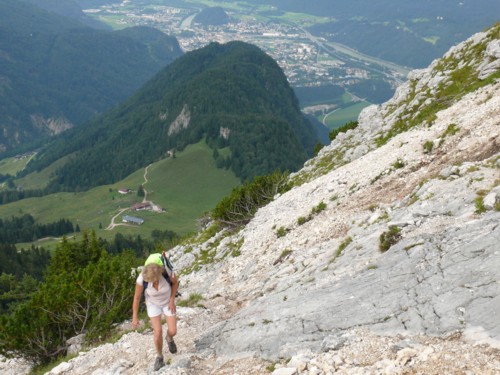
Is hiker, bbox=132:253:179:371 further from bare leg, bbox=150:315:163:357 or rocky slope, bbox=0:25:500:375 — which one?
rocky slope, bbox=0:25:500:375

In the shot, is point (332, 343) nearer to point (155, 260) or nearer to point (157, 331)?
point (157, 331)

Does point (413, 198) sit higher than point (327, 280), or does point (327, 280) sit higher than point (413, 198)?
point (413, 198)

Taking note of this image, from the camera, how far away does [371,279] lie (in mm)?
16000

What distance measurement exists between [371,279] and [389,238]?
2.83m

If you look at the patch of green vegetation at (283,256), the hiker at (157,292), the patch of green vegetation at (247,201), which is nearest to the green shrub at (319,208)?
the patch of green vegetation at (283,256)

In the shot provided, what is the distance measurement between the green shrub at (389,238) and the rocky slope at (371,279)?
2.9 inches

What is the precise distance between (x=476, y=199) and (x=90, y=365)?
19040mm

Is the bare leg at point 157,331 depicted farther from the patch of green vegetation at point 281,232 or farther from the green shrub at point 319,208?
the green shrub at point 319,208

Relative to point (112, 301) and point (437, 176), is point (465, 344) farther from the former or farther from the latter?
point (112, 301)

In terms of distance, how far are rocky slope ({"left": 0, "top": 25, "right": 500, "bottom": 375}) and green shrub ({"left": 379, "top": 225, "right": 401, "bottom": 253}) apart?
0.07 meters

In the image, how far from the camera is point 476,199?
56.9ft

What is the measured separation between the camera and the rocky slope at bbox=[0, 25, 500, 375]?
1238cm

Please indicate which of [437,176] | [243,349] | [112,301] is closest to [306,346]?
[243,349]

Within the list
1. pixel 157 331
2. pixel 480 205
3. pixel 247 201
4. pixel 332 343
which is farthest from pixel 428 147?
pixel 247 201
